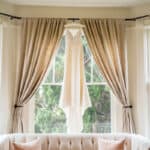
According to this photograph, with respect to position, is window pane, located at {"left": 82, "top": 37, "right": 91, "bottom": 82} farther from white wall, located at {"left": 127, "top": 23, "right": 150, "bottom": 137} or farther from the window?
white wall, located at {"left": 127, "top": 23, "right": 150, "bottom": 137}

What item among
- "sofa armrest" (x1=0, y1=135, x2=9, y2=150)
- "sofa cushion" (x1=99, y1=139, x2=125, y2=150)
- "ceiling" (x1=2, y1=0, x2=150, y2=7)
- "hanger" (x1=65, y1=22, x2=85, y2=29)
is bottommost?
"sofa cushion" (x1=99, y1=139, x2=125, y2=150)

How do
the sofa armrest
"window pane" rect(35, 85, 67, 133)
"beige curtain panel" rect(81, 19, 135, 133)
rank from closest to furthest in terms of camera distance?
the sofa armrest, "beige curtain panel" rect(81, 19, 135, 133), "window pane" rect(35, 85, 67, 133)

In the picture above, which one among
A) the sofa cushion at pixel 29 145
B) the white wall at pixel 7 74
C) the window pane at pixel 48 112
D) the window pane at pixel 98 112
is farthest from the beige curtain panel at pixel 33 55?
the window pane at pixel 98 112

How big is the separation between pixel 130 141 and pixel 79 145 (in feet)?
2.26

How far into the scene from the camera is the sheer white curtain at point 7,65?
14.1ft

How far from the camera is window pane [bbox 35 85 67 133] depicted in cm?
450

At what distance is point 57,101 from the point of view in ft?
14.9

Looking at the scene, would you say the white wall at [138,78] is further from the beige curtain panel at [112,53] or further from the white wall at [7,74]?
the white wall at [7,74]

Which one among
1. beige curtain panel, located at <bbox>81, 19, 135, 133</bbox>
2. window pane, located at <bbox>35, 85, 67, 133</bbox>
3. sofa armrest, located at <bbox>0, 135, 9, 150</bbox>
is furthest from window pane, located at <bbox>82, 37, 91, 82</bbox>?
sofa armrest, located at <bbox>0, 135, 9, 150</bbox>

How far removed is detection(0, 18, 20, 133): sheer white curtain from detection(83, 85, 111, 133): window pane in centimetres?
120

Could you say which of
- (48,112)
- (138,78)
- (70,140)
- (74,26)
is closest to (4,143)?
(70,140)

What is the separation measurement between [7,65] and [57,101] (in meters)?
0.96

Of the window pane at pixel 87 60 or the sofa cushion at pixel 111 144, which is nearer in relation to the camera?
the sofa cushion at pixel 111 144

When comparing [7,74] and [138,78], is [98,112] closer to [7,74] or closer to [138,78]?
[138,78]
